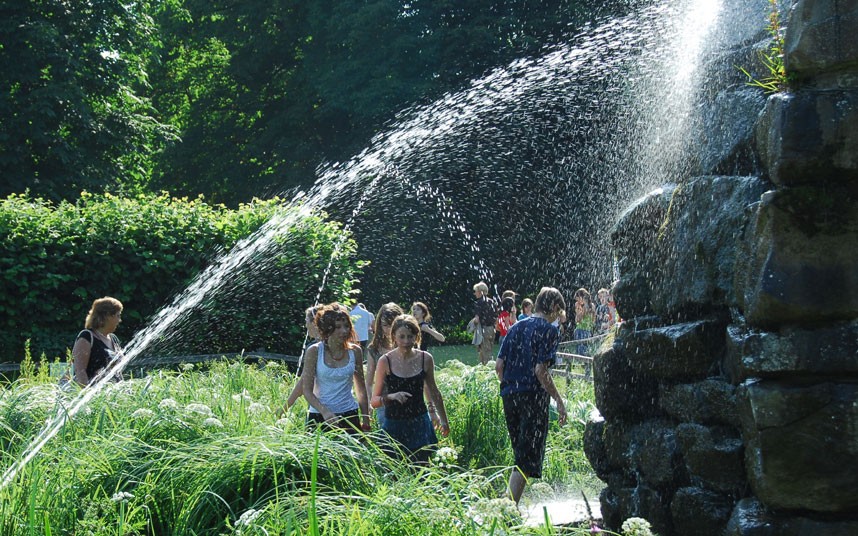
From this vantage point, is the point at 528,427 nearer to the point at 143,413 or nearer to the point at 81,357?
the point at 143,413

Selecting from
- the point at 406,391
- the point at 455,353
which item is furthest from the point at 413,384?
the point at 455,353

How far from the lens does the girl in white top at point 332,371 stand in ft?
20.8

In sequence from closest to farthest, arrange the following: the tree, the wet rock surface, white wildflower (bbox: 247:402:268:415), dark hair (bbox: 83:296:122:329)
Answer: the wet rock surface → white wildflower (bbox: 247:402:268:415) → dark hair (bbox: 83:296:122:329) → the tree

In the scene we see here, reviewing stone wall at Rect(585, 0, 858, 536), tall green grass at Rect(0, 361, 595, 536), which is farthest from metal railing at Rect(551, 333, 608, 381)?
stone wall at Rect(585, 0, 858, 536)

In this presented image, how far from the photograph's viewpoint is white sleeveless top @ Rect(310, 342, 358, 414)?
636 centimetres

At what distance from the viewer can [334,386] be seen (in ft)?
20.9

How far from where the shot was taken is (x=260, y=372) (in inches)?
385

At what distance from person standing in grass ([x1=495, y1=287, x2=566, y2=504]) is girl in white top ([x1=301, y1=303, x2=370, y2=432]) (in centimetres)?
100

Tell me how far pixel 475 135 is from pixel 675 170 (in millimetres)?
19116

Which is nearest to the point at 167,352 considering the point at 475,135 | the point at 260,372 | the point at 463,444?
the point at 260,372

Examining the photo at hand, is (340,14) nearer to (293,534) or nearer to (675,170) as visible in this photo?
(675,170)

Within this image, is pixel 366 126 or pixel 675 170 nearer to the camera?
pixel 675 170

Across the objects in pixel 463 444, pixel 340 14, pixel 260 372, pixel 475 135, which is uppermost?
pixel 340 14

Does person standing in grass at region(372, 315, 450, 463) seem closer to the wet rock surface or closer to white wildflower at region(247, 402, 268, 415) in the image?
white wildflower at region(247, 402, 268, 415)
